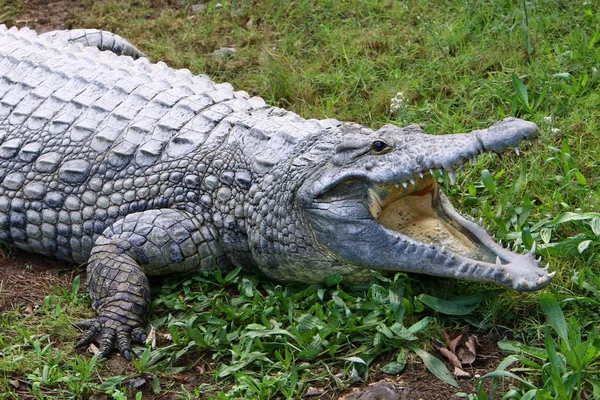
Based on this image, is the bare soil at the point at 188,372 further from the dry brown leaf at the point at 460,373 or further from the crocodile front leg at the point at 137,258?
the crocodile front leg at the point at 137,258

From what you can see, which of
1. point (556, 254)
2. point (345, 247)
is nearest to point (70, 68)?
point (345, 247)

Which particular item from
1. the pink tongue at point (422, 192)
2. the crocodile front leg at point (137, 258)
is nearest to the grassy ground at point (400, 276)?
the crocodile front leg at point (137, 258)

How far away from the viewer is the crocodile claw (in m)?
3.93

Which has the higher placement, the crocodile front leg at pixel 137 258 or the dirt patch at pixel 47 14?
the crocodile front leg at pixel 137 258

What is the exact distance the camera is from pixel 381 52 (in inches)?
244

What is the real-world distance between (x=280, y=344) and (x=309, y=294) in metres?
0.41

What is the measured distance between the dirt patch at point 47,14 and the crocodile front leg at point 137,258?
3.43 m

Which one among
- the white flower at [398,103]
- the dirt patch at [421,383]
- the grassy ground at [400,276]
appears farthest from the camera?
the white flower at [398,103]

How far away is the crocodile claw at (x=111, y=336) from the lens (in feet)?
12.9

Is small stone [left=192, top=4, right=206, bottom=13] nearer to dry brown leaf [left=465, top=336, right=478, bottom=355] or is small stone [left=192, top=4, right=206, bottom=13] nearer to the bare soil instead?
the bare soil

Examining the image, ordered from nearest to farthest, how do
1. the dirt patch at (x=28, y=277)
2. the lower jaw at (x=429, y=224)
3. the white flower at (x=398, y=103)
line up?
1. the lower jaw at (x=429, y=224)
2. the dirt patch at (x=28, y=277)
3. the white flower at (x=398, y=103)

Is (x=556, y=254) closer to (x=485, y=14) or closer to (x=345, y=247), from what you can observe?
(x=345, y=247)

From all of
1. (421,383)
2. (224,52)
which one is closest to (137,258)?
(421,383)

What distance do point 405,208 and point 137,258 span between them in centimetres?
137
